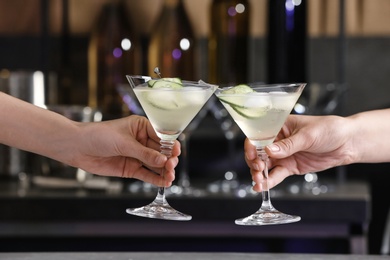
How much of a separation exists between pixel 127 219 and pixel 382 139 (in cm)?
135

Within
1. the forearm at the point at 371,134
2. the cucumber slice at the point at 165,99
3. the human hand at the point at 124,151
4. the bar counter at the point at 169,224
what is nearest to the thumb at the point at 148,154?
the human hand at the point at 124,151

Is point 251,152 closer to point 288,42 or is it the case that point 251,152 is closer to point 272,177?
point 272,177

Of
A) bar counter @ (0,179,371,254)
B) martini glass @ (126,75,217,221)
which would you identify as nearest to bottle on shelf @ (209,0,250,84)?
bar counter @ (0,179,371,254)

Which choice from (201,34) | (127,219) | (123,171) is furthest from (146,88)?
(201,34)

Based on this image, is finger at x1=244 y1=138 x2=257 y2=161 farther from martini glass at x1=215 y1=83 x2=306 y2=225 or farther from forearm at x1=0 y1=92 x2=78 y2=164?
forearm at x1=0 y1=92 x2=78 y2=164

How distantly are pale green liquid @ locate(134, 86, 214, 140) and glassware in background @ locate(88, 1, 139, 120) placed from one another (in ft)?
5.77

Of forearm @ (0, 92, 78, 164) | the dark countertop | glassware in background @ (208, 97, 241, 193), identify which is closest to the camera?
the dark countertop

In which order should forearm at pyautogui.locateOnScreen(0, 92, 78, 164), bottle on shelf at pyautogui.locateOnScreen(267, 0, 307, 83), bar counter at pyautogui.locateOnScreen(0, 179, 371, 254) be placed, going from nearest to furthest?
forearm at pyautogui.locateOnScreen(0, 92, 78, 164)
bar counter at pyautogui.locateOnScreen(0, 179, 371, 254)
bottle on shelf at pyautogui.locateOnScreen(267, 0, 307, 83)

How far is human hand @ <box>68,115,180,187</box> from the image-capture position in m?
2.18

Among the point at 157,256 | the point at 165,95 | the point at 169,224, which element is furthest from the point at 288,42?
the point at 157,256

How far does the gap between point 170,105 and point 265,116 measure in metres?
0.21

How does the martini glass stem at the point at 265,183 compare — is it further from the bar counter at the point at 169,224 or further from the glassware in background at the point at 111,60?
the glassware in background at the point at 111,60

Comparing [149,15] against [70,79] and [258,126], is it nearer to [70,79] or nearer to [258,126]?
[70,79]

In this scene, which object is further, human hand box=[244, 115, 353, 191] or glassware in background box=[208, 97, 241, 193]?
glassware in background box=[208, 97, 241, 193]
